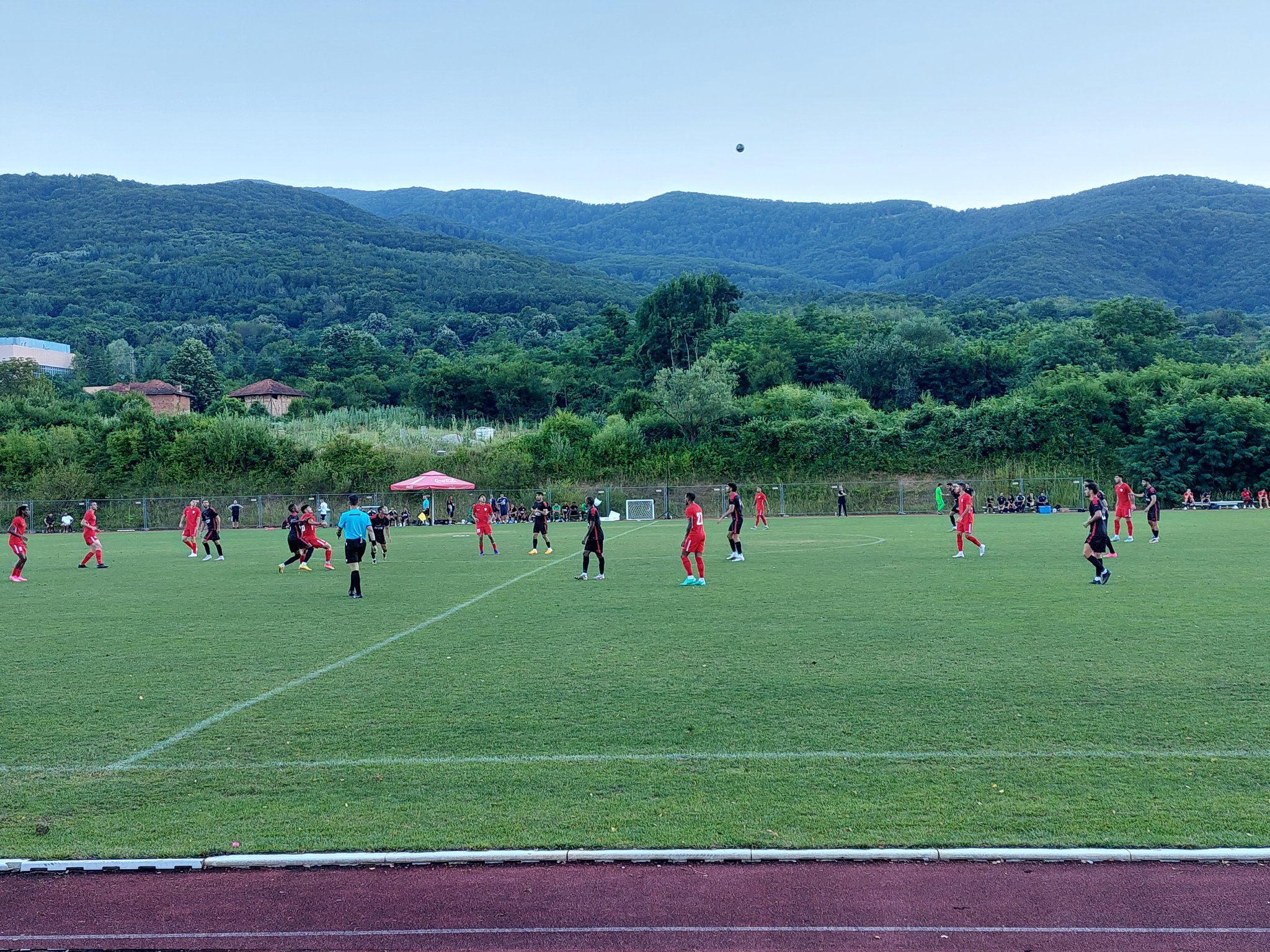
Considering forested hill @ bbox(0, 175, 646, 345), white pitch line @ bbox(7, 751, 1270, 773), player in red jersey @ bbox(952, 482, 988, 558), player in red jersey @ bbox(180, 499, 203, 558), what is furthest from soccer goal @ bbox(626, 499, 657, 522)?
forested hill @ bbox(0, 175, 646, 345)

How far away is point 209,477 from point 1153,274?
507 ft

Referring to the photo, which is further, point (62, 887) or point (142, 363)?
point (142, 363)

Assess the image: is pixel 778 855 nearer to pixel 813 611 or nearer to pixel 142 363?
pixel 813 611

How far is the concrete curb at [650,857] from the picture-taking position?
17.1ft

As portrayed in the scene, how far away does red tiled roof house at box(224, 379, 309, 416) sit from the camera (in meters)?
92.8

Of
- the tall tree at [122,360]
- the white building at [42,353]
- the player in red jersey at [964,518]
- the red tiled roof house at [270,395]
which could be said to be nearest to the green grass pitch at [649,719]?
the player in red jersey at [964,518]

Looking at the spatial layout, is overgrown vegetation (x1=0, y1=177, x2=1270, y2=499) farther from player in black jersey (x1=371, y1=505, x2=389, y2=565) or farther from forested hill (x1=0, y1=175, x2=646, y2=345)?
player in black jersey (x1=371, y1=505, x2=389, y2=565)

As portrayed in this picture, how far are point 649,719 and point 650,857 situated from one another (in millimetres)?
2852

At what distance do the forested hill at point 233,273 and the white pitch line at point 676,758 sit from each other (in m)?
131

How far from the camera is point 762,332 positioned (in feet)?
276

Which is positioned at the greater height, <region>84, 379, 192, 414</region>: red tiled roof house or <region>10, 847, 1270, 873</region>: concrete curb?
<region>84, 379, 192, 414</region>: red tiled roof house

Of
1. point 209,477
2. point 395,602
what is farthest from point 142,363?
point 395,602

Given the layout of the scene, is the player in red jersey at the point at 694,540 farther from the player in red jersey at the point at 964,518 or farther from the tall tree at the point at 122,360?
the tall tree at the point at 122,360

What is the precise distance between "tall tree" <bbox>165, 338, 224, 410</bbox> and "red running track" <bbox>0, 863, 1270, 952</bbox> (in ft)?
339
